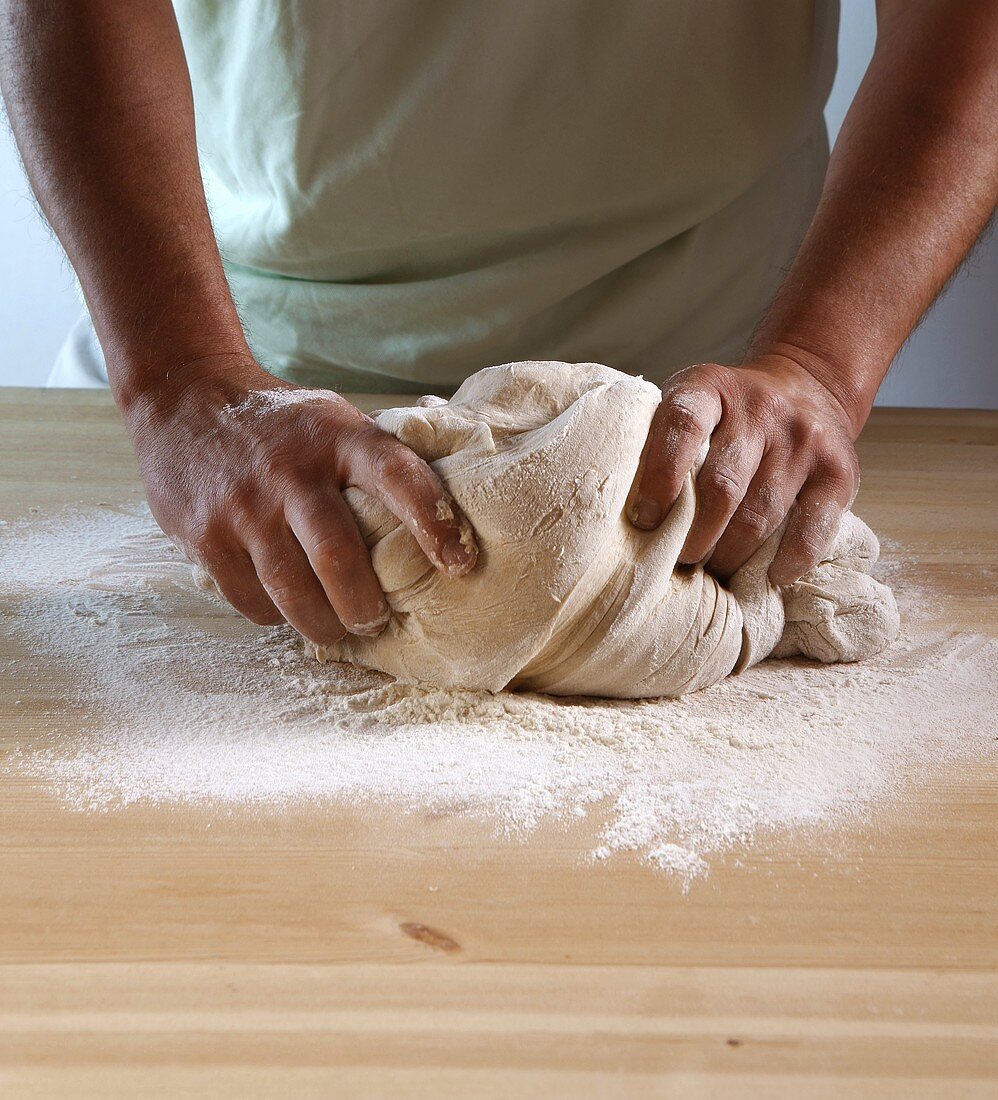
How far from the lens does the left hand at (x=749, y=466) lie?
3.43ft

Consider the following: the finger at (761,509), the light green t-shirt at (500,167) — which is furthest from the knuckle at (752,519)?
the light green t-shirt at (500,167)

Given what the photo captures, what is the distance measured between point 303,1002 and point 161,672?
56 centimetres

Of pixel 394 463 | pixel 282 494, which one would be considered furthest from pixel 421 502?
pixel 282 494

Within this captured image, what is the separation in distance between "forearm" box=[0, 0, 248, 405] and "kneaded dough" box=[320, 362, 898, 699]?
0.31 m

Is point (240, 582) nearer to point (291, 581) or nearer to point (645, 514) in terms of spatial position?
point (291, 581)

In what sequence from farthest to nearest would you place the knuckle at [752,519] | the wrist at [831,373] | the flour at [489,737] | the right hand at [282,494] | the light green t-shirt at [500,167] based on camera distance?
the light green t-shirt at [500,167] < the wrist at [831,373] < the knuckle at [752,519] < the right hand at [282,494] < the flour at [489,737]

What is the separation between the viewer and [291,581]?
1.05 meters

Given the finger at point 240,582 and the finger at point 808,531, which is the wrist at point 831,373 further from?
the finger at point 240,582

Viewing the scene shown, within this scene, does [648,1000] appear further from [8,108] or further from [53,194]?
[8,108]

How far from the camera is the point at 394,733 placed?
1014 millimetres

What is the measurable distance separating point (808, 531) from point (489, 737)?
422mm

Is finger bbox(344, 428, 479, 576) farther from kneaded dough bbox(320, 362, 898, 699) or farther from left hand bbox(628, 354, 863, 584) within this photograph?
left hand bbox(628, 354, 863, 584)

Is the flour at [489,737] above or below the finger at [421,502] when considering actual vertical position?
below

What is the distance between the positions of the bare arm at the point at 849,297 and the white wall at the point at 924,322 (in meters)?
1.62
